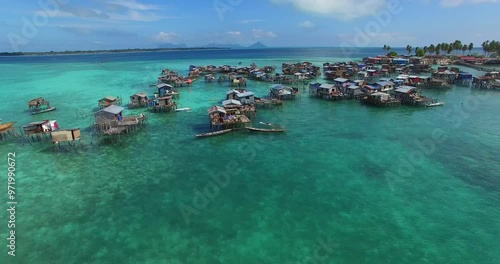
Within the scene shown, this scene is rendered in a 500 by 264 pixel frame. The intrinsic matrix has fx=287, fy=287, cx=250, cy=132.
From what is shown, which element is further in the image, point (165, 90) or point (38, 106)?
point (165, 90)

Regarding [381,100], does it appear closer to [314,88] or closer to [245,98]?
[314,88]

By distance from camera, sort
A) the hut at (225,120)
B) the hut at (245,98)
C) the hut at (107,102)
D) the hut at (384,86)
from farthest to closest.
Answer: the hut at (384,86)
the hut at (107,102)
the hut at (245,98)
the hut at (225,120)

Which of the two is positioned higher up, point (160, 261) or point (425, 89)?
point (425, 89)

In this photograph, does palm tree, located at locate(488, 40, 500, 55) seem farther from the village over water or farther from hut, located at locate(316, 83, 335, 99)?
hut, located at locate(316, 83, 335, 99)

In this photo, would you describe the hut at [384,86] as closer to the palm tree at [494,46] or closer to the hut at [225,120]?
the hut at [225,120]

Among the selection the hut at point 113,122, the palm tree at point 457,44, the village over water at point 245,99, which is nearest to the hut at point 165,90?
the village over water at point 245,99

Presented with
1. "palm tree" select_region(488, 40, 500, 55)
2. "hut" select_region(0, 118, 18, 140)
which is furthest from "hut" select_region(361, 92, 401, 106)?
"palm tree" select_region(488, 40, 500, 55)

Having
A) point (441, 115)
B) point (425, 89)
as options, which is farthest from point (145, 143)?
point (425, 89)

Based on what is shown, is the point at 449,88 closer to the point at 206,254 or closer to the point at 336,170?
the point at 336,170

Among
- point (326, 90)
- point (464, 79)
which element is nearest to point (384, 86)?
point (326, 90)
